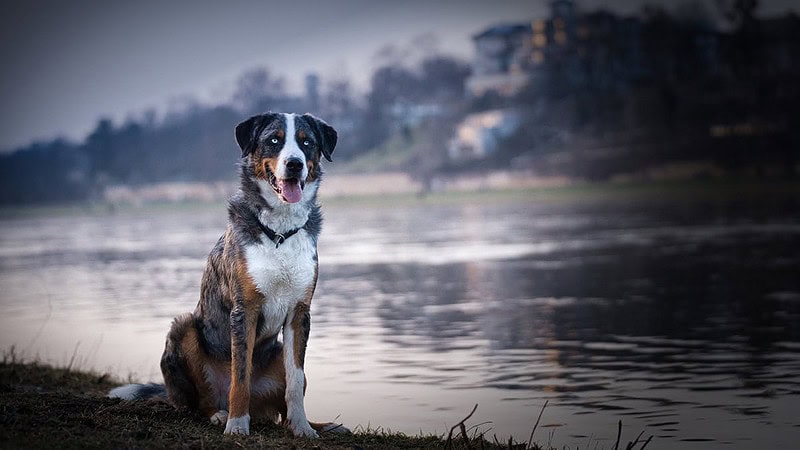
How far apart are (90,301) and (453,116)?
461 feet

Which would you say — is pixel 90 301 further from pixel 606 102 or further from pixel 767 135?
pixel 606 102

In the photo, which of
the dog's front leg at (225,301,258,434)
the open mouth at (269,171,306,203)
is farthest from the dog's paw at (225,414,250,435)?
the open mouth at (269,171,306,203)

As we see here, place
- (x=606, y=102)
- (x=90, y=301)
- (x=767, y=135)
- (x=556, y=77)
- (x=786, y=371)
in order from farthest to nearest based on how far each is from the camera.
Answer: (x=556, y=77)
(x=606, y=102)
(x=767, y=135)
(x=90, y=301)
(x=786, y=371)

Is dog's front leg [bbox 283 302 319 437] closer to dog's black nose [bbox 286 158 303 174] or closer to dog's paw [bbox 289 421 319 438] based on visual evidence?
dog's paw [bbox 289 421 319 438]

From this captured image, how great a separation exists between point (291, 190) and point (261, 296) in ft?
2.74

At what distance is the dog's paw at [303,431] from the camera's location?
953cm

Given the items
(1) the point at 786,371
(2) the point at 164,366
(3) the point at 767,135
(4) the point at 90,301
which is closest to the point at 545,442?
(2) the point at 164,366

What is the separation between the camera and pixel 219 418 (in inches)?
384

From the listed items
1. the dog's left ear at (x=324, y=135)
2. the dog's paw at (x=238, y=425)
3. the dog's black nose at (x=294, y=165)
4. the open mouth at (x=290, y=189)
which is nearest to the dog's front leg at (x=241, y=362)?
the dog's paw at (x=238, y=425)

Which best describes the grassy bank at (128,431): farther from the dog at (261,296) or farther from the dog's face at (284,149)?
the dog's face at (284,149)

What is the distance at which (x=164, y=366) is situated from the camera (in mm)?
10023

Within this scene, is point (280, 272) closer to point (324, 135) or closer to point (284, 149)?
point (284, 149)

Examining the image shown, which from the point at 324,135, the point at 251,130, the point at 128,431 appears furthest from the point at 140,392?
the point at 324,135

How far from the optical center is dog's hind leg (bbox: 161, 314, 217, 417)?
988 cm
